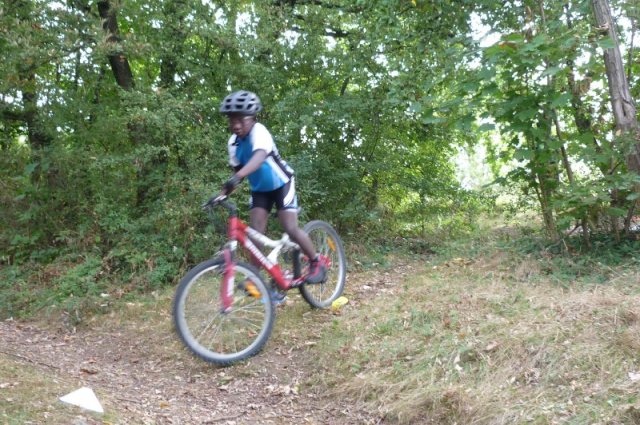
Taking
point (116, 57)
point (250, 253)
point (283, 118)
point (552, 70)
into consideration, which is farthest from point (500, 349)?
point (116, 57)

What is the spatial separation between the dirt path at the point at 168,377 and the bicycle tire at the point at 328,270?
9.0 inches

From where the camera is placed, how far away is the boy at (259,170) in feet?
14.9

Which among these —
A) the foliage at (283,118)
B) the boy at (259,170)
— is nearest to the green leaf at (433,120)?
the foliage at (283,118)

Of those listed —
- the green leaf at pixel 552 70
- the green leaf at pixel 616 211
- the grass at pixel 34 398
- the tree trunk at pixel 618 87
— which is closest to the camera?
the grass at pixel 34 398

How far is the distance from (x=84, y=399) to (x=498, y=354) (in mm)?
2802

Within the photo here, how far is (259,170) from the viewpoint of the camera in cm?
480

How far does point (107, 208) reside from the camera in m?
7.45

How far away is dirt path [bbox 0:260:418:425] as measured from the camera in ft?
12.8

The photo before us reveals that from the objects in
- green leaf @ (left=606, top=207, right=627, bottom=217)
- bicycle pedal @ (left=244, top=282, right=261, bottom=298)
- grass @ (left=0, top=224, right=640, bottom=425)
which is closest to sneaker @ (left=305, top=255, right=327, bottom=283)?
grass @ (left=0, top=224, right=640, bottom=425)

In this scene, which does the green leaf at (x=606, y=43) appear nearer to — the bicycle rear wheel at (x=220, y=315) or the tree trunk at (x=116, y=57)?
the bicycle rear wheel at (x=220, y=315)

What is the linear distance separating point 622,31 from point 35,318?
294 inches

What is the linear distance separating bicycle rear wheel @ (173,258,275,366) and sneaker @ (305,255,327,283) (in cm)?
72

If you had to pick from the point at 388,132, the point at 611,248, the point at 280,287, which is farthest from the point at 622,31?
the point at 280,287

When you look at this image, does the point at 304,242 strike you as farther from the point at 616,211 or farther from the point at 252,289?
the point at 616,211
